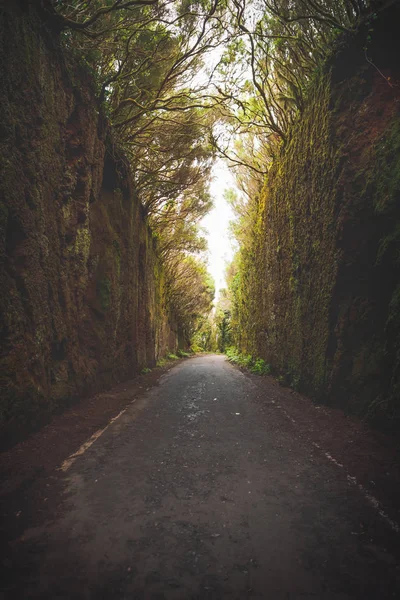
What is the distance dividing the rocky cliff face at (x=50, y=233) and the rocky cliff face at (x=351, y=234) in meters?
5.00

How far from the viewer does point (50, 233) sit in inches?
199

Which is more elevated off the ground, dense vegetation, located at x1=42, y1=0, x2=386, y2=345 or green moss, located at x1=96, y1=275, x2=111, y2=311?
dense vegetation, located at x1=42, y1=0, x2=386, y2=345

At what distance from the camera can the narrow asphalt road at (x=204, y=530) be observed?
6.08 ft

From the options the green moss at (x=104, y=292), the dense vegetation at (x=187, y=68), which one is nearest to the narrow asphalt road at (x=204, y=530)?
the green moss at (x=104, y=292)

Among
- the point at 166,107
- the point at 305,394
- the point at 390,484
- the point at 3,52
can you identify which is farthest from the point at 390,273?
the point at 166,107

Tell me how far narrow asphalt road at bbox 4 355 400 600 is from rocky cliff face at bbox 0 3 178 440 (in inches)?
68.8

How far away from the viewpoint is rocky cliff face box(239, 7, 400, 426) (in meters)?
4.51

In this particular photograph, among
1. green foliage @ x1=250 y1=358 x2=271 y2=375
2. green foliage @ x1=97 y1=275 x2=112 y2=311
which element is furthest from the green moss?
green foliage @ x1=250 y1=358 x2=271 y2=375

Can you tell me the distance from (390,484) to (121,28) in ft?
27.5

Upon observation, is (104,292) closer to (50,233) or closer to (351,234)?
(50,233)

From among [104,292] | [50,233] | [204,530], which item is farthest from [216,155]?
[204,530]

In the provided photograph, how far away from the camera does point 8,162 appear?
12.5 ft

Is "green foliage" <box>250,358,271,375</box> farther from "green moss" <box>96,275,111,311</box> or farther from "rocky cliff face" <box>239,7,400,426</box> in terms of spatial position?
"green moss" <box>96,275,111,311</box>

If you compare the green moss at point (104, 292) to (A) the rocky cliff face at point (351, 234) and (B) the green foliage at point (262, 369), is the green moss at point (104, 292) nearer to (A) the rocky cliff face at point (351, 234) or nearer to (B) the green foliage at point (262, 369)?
(A) the rocky cliff face at point (351, 234)
